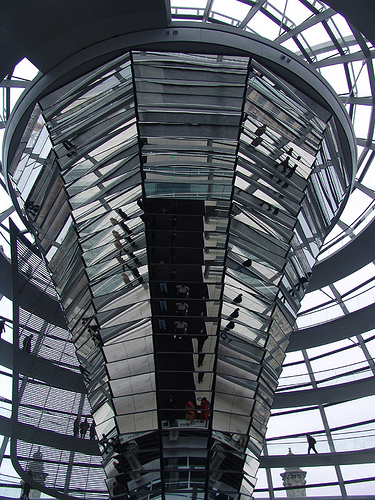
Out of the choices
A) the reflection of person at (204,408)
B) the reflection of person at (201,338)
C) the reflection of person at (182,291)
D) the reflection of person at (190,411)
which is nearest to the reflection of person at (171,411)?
the reflection of person at (190,411)

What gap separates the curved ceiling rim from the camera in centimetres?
1527

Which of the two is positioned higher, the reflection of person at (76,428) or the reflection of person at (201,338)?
the reflection of person at (76,428)

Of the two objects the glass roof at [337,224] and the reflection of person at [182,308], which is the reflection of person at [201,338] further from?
the glass roof at [337,224]

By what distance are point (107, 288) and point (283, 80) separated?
826 cm

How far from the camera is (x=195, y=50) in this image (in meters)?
15.7

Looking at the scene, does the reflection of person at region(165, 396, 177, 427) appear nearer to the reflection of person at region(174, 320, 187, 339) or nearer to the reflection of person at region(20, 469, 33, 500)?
the reflection of person at region(174, 320, 187, 339)

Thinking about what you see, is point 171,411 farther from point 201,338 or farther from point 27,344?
point 27,344

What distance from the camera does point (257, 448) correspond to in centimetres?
1636

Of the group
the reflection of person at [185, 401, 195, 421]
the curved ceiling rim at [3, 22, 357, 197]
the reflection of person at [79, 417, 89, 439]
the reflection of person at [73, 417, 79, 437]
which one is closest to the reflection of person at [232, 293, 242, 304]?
the reflection of person at [185, 401, 195, 421]

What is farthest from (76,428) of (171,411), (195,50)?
(195,50)

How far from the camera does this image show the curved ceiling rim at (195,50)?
1527 centimetres

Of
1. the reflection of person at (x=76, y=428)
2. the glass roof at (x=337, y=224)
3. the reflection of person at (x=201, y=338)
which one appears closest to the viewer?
the reflection of person at (x=201, y=338)

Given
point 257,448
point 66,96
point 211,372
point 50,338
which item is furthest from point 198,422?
point 50,338

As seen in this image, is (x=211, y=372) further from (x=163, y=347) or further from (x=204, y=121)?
(x=204, y=121)
